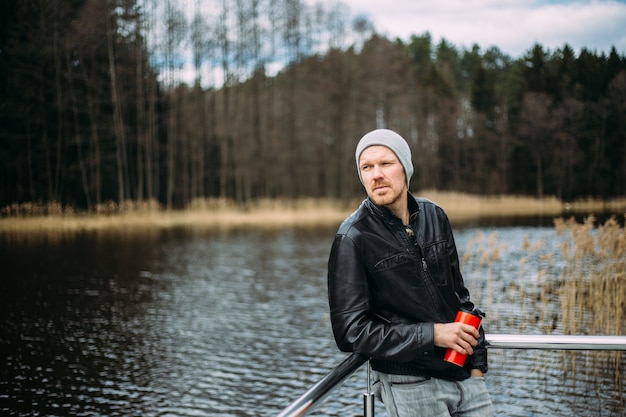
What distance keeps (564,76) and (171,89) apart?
54.6 ft

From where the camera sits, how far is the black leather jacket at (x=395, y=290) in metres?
1.49

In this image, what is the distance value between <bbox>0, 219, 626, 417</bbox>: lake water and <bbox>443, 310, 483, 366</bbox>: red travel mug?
11.0 feet

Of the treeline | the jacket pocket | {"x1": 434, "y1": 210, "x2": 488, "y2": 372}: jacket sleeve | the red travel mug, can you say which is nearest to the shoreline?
the treeline

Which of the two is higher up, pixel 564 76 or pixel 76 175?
pixel 564 76

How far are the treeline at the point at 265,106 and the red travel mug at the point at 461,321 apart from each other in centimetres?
937

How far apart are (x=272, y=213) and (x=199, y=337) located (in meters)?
16.4

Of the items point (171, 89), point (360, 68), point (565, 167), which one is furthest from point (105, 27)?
point (360, 68)

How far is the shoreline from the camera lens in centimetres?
1102

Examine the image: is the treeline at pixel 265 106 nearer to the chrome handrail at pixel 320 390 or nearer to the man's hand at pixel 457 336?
the man's hand at pixel 457 336

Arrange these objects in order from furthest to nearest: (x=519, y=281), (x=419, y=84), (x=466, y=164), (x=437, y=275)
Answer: (x=419, y=84) → (x=466, y=164) → (x=519, y=281) → (x=437, y=275)

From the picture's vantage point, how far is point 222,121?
90.8 feet

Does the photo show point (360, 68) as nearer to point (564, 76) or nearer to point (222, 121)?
point (222, 121)

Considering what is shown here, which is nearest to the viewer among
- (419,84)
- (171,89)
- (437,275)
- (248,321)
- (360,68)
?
(437,275)

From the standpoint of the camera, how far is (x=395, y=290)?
158cm
